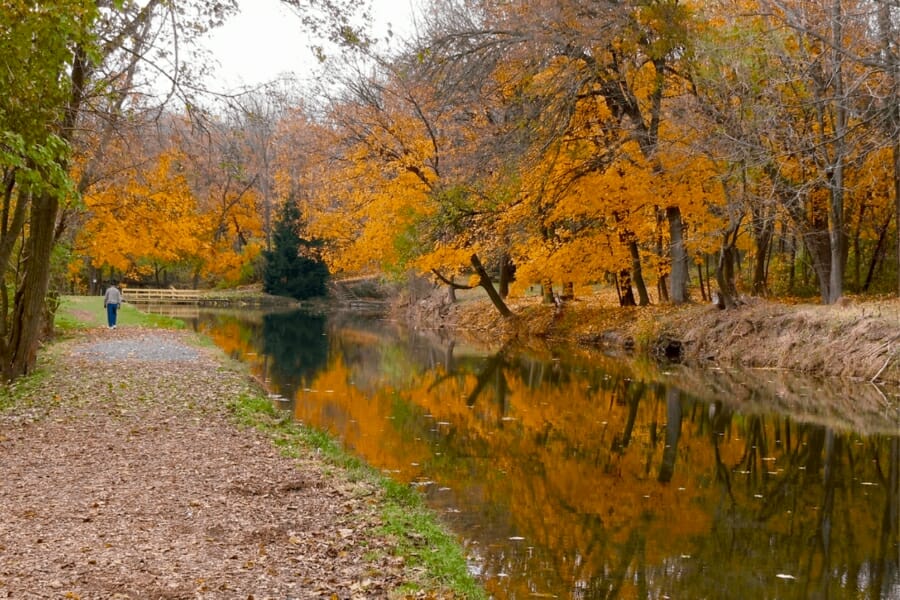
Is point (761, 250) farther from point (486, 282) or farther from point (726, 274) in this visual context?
point (486, 282)

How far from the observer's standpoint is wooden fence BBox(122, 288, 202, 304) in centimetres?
5512

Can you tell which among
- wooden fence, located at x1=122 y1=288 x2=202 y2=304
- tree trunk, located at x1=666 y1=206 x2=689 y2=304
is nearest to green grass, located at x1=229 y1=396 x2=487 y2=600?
tree trunk, located at x1=666 y1=206 x2=689 y2=304

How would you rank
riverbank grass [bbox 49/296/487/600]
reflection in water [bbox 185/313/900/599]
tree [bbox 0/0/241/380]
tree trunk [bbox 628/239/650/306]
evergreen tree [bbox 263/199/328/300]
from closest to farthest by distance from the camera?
riverbank grass [bbox 49/296/487/600]
reflection in water [bbox 185/313/900/599]
tree [bbox 0/0/241/380]
tree trunk [bbox 628/239/650/306]
evergreen tree [bbox 263/199/328/300]

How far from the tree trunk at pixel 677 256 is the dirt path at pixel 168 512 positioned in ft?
52.5

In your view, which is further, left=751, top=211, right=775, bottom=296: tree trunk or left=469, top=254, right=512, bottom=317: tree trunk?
left=469, top=254, right=512, bottom=317: tree trunk

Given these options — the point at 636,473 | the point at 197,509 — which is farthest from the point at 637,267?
the point at 197,509

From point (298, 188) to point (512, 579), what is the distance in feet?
175

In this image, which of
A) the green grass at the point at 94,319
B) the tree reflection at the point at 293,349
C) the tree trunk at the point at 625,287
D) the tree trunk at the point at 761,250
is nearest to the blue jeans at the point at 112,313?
the green grass at the point at 94,319

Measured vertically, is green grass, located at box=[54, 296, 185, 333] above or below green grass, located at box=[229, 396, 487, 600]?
above

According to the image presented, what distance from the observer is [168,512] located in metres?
6.95

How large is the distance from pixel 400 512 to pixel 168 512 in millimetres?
2030

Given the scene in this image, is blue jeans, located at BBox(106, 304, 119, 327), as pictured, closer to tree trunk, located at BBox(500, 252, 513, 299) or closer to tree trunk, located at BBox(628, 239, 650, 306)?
tree trunk, located at BBox(500, 252, 513, 299)

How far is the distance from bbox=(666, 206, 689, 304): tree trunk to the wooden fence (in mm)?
38513

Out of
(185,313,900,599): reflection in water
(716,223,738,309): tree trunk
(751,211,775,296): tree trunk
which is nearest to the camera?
(185,313,900,599): reflection in water
